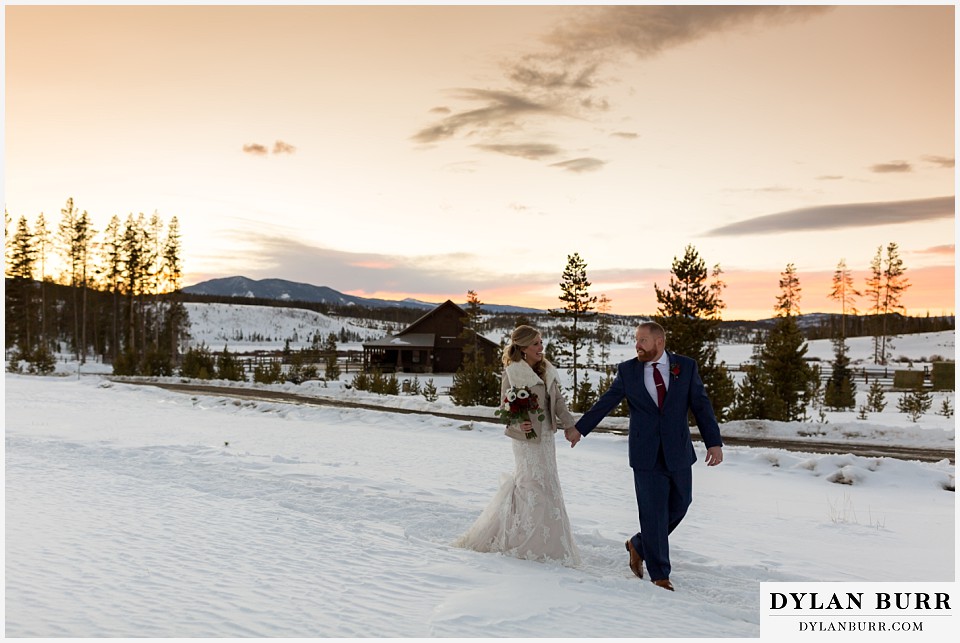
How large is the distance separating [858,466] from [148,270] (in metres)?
64.9

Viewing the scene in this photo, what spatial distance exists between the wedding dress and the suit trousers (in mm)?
689

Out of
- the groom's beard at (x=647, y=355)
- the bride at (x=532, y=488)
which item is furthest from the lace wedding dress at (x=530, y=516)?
the groom's beard at (x=647, y=355)

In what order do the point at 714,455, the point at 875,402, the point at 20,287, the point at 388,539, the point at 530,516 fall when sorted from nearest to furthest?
the point at 714,455
the point at 530,516
the point at 388,539
the point at 875,402
the point at 20,287

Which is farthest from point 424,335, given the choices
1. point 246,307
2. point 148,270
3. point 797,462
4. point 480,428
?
point 246,307

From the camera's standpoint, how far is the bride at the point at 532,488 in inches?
249

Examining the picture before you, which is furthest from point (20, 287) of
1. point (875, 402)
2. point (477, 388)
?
point (875, 402)

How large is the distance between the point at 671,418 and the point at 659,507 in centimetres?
78

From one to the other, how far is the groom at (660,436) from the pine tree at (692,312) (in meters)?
18.5

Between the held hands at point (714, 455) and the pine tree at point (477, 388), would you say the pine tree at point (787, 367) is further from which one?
the held hands at point (714, 455)

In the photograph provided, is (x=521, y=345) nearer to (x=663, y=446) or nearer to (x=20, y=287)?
(x=663, y=446)

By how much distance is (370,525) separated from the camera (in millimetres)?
7668

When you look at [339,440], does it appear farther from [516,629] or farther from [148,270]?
[148,270]

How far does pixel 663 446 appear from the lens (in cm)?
601

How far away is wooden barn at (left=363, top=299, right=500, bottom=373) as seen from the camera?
53.2 meters
